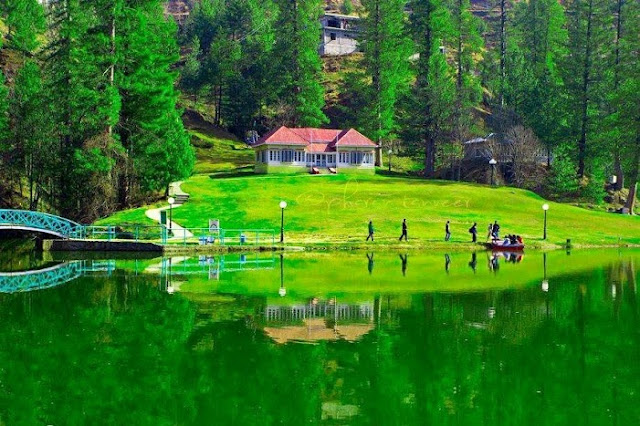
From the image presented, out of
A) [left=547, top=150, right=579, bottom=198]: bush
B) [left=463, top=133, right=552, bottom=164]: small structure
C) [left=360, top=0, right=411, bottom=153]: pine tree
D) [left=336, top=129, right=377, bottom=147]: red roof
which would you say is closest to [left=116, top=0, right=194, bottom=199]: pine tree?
[left=336, top=129, right=377, bottom=147]: red roof

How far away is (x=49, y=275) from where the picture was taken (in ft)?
125

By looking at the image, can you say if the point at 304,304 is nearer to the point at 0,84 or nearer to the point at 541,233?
the point at 541,233

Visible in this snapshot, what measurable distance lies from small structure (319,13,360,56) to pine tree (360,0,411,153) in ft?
143

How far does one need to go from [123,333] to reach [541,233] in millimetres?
44152

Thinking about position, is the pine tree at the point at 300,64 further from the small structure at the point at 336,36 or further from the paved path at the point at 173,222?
the small structure at the point at 336,36

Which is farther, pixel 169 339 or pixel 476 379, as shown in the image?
pixel 169 339

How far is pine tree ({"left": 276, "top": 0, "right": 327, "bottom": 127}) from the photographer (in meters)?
95.4

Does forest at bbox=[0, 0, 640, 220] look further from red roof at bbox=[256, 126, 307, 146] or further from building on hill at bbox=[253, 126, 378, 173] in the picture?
red roof at bbox=[256, 126, 307, 146]

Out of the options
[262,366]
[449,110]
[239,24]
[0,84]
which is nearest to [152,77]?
[0,84]

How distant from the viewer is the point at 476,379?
1827 centimetres

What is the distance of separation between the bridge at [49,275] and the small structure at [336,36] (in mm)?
101699

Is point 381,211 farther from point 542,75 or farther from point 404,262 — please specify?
point 542,75

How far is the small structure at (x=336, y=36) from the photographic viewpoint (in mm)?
140750

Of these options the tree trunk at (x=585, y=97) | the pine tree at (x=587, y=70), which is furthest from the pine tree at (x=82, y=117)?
the pine tree at (x=587, y=70)
